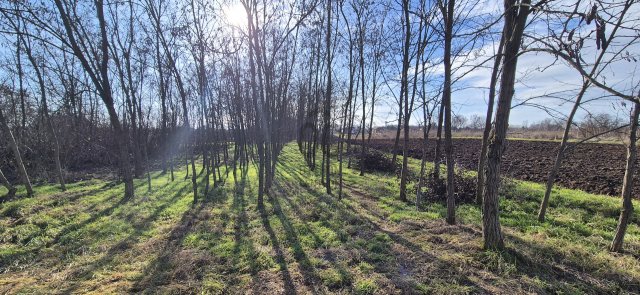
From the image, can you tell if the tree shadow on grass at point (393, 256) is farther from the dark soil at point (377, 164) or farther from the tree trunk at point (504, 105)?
the dark soil at point (377, 164)

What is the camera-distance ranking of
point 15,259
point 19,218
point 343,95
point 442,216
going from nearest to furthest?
point 15,259 < point 442,216 < point 19,218 < point 343,95

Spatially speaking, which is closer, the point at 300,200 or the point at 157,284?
the point at 157,284

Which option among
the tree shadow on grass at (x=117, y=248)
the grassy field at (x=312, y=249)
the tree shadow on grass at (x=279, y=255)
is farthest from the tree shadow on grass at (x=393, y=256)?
the tree shadow on grass at (x=117, y=248)

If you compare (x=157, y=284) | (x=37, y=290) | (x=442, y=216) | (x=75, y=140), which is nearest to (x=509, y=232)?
(x=442, y=216)

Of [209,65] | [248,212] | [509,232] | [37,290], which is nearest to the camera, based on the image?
[37,290]

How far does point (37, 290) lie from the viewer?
394cm

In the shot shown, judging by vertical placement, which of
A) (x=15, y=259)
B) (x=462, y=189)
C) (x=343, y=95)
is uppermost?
(x=343, y=95)

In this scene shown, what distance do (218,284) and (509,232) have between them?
5.09 m

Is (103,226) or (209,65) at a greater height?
(209,65)

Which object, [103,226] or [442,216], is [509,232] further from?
[103,226]

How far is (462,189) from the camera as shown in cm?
809

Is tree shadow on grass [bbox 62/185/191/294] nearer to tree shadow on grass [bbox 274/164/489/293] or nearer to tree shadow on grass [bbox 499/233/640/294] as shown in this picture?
tree shadow on grass [bbox 274/164/489/293]

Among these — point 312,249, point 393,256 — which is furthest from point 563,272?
point 312,249

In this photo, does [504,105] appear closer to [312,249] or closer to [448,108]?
[448,108]
